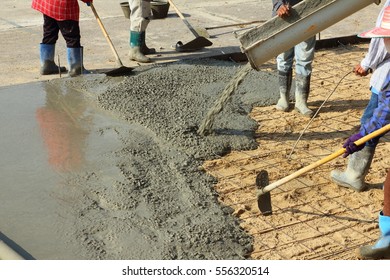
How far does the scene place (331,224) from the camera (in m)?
4.70

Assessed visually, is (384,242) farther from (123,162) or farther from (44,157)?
(44,157)

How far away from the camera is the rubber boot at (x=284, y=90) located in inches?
263

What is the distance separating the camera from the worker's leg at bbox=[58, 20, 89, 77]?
7.53 m

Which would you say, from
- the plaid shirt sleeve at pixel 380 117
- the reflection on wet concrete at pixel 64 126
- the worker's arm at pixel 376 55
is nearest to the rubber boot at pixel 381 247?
the plaid shirt sleeve at pixel 380 117

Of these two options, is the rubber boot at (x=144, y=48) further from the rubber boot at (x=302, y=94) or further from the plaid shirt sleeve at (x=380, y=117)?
the plaid shirt sleeve at (x=380, y=117)

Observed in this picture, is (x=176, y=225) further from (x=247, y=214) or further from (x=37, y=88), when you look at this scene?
(x=37, y=88)

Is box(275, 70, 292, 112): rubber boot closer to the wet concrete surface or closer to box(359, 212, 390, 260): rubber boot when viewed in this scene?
the wet concrete surface

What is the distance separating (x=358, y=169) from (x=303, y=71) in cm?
170

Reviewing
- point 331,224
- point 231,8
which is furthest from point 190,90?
point 231,8

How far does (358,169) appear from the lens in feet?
16.9

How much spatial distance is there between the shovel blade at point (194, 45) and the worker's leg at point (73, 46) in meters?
1.49

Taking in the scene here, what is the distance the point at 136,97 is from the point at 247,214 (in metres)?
2.39

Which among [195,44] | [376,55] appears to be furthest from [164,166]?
[195,44]

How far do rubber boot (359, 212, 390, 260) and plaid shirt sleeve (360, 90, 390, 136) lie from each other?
72 centimetres
